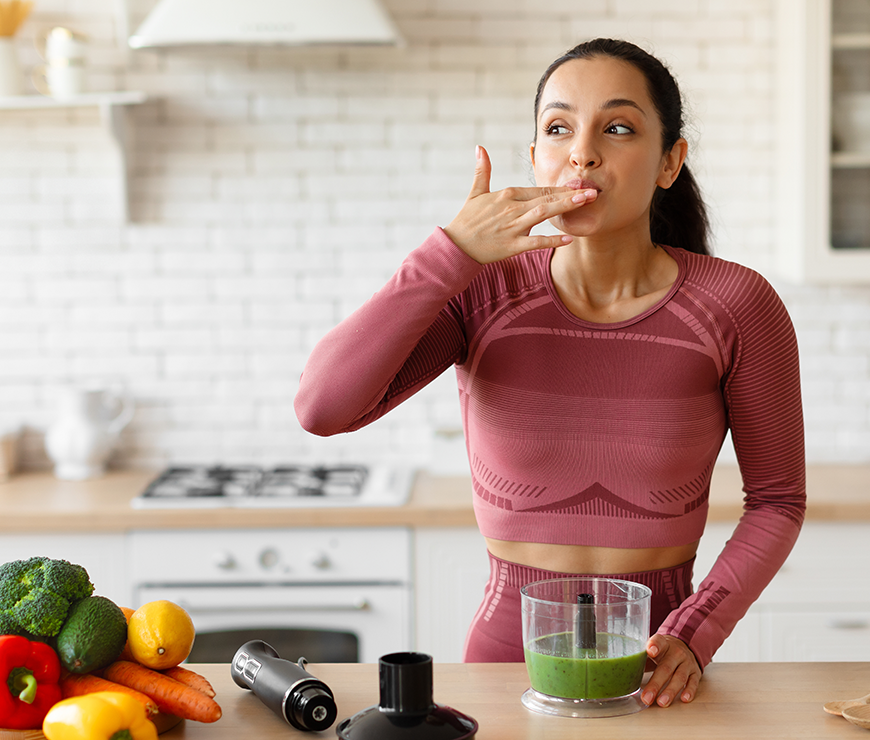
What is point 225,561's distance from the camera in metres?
2.46

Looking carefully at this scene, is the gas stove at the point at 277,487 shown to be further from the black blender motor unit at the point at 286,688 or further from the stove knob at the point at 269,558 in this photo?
the black blender motor unit at the point at 286,688

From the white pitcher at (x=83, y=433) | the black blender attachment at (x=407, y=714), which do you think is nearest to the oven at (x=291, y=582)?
the white pitcher at (x=83, y=433)

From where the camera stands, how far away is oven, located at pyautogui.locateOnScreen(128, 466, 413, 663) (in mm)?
2480

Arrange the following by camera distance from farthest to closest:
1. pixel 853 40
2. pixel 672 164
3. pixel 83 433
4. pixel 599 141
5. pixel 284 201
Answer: pixel 284 201, pixel 83 433, pixel 853 40, pixel 672 164, pixel 599 141

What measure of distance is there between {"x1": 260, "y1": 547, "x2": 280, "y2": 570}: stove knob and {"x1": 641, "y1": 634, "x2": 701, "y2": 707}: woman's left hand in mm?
1465

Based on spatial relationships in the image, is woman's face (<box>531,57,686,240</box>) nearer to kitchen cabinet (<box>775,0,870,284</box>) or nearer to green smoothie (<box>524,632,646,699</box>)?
green smoothie (<box>524,632,646,699</box>)

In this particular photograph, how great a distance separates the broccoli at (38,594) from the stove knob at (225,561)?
4.70 ft

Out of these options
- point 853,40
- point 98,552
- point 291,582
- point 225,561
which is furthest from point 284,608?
point 853,40

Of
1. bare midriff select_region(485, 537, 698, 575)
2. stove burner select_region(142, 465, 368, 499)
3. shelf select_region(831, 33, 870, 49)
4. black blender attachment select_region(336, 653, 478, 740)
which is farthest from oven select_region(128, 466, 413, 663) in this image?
shelf select_region(831, 33, 870, 49)

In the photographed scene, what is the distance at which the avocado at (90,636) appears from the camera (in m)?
1.01

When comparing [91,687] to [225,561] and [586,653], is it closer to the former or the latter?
[586,653]

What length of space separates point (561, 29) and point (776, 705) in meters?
2.27

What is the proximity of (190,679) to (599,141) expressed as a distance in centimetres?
87

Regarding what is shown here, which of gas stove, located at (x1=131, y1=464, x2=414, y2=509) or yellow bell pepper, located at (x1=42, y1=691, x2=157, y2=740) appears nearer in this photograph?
yellow bell pepper, located at (x1=42, y1=691, x2=157, y2=740)
